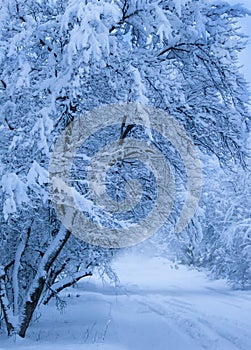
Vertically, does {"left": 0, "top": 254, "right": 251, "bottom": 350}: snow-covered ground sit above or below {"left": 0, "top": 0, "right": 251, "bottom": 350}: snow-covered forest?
below

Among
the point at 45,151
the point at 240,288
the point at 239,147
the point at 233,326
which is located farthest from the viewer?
the point at 240,288

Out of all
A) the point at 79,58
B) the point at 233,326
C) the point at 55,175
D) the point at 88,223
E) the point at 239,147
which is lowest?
the point at 233,326

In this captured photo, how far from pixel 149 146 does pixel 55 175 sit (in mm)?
1755

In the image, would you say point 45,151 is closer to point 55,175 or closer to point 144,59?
point 55,175

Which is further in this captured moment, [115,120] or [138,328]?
[138,328]

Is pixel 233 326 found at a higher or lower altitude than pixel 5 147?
lower

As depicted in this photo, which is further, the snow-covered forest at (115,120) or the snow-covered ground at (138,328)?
the snow-covered ground at (138,328)

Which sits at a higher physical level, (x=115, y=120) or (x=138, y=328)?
(x=115, y=120)

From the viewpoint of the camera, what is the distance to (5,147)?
23.0 ft

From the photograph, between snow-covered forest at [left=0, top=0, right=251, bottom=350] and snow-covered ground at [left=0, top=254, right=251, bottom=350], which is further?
snow-covered ground at [left=0, top=254, right=251, bottom=350]

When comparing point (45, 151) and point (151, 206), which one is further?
point (151, 206)

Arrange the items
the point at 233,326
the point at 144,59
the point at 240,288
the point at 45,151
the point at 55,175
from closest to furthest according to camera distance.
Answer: the point at 45,151 < the point at 55,175 < the point at 144,59 < the point at 233,326 < the point at 240,288

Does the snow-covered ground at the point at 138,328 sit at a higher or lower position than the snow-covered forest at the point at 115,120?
lower

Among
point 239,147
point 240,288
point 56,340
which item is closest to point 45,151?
point 239,147
